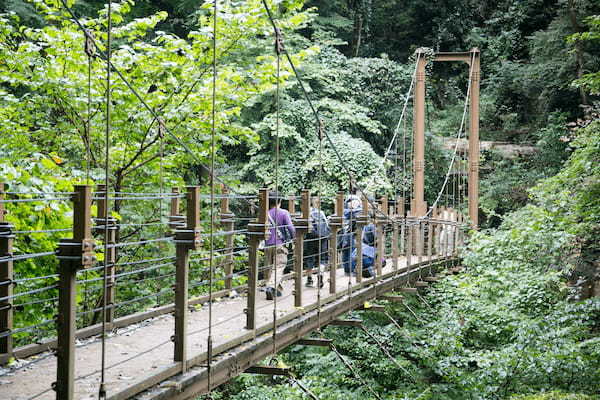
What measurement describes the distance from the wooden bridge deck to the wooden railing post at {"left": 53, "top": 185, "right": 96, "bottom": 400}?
0.17 m

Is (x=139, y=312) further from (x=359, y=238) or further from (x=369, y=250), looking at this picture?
(x=369, y=250)

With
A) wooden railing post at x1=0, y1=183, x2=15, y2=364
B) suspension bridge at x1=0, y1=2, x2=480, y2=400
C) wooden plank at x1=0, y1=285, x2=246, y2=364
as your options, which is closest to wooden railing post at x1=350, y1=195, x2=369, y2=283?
suspension bridge at x1=0, y1=2, x2=480, y2=400

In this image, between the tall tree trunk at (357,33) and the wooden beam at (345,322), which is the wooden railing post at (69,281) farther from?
the tall tree trunk at (357,33)

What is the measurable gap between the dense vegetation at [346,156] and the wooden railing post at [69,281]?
0.54 m

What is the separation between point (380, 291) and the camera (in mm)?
5398

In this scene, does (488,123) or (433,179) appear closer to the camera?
(433,179)

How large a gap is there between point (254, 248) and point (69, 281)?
124 cm

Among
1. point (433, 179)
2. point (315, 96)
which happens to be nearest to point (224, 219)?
point (315, 96)

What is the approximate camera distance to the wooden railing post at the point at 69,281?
1.89 metres

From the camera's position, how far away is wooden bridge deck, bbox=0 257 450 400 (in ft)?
7.27

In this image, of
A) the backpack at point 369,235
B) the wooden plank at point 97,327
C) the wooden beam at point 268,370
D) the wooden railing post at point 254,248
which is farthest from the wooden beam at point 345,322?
the wooden railing post at point 254,248

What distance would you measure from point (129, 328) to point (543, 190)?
14.5ft

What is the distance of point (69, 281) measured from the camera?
1.90m

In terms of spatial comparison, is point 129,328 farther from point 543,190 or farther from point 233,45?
point 543,190
